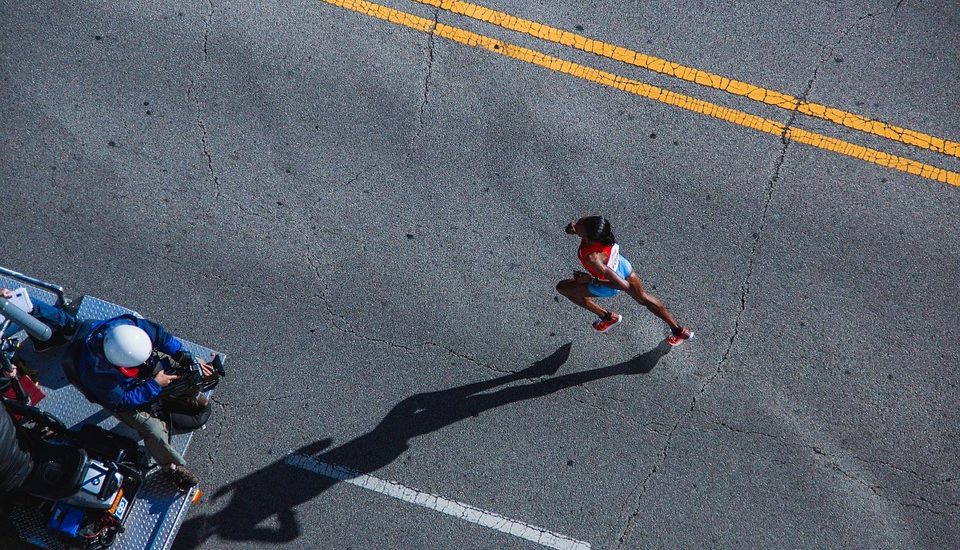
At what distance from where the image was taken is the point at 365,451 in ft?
21.6

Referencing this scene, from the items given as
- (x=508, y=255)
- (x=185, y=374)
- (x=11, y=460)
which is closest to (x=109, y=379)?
(x=185, y=374)

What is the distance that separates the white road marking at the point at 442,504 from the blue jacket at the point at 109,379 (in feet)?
5.26

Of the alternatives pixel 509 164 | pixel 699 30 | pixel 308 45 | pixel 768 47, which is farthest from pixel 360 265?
pixel 768 47

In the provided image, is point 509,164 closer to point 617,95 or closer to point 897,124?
point 617,95

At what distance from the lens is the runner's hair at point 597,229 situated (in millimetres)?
5945

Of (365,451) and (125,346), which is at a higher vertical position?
(365,451)

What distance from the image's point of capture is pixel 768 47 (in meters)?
7.51

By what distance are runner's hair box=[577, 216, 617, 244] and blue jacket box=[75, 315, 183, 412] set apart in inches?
131

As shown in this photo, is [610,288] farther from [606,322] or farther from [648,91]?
[648,91]

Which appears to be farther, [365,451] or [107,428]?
[365,451]

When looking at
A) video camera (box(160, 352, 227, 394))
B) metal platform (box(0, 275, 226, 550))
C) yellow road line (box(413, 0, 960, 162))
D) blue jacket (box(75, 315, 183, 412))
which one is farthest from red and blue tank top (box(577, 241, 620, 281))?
blue jacket (box(75, 315, 183, 412))

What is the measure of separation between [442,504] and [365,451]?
803 mm

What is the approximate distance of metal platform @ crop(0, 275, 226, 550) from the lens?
5832 millimetres

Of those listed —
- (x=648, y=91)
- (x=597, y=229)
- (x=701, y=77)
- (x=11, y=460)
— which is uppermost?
(x=701, y=77)
